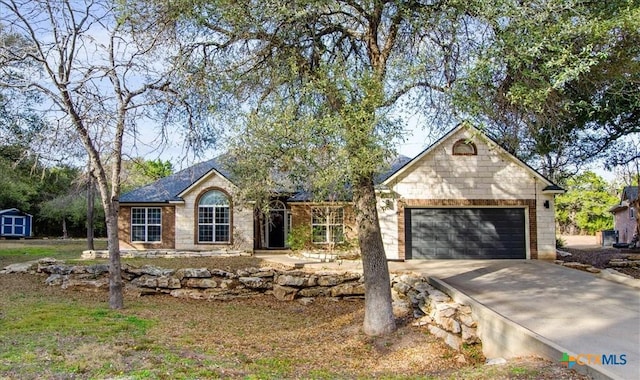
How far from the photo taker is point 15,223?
1566 inches

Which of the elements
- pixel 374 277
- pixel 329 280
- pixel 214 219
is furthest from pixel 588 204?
pixel 374 277

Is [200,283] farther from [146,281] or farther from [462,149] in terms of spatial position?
[462,149]

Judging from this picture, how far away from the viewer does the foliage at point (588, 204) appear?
45250mm

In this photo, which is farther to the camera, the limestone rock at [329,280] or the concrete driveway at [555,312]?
the limestone rock at [329,280]

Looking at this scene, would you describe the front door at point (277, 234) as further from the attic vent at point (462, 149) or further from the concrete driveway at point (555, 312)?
the concrete driveway at point (555, 312)

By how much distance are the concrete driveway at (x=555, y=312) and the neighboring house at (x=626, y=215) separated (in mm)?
21663

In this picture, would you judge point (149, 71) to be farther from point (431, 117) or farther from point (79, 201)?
point (79, 201)

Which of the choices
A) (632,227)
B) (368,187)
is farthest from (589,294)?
(632,227)

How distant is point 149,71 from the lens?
436 inches

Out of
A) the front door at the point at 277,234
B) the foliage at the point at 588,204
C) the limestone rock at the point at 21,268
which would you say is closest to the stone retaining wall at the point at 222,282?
the limestone rock at the point at 21,268

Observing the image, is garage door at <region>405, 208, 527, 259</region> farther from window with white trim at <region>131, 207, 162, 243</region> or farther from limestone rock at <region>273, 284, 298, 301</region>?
window with white trim at <region>131, 207, 162, 243</region>

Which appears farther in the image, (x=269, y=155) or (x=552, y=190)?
(x=552, y=190)

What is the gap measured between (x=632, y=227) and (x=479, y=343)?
31.5 m

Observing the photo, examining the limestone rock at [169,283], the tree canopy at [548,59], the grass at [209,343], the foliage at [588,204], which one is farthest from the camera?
the foliage at [588,204]
